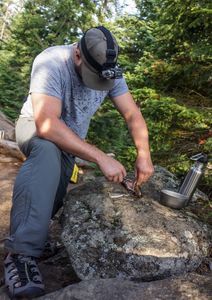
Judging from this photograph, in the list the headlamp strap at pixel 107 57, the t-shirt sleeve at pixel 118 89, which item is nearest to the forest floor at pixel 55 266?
the t-shirt sleeve at pixel 118 89

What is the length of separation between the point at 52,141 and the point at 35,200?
40cm

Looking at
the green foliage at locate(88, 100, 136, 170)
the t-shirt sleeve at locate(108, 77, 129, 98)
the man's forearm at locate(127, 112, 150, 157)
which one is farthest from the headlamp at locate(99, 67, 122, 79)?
the green foliage at locate(88, 100, 136, 170)

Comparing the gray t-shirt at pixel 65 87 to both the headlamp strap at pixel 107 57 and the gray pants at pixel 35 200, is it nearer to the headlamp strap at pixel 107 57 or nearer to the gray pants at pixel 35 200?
the headlamp strap at pixel 107 57

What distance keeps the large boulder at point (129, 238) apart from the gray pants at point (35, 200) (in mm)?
288

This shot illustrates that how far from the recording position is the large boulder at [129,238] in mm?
2125

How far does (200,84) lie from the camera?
4.56 m

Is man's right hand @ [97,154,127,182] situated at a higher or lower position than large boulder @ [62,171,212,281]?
higher

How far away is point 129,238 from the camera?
223 cm

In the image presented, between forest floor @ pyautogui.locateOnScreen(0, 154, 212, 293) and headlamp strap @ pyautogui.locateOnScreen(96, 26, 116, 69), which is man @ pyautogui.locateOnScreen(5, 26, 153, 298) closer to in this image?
headlamp strap @ pyautogui.locateOnScreen(96, 26, 116, 69)

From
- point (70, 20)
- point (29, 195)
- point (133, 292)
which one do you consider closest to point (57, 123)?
point (29, 195)

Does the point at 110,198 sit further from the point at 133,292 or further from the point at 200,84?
the point at 200,84

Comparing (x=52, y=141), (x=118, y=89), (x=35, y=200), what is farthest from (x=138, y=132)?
(x=35, y=200)

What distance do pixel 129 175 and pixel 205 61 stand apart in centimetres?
221

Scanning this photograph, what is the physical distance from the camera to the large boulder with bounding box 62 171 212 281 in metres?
2.12
